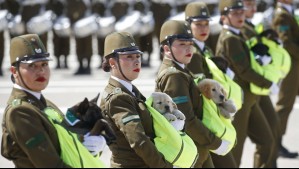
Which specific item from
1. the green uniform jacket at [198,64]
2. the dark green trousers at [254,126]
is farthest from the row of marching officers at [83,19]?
the green uniform jacket at [198,64]

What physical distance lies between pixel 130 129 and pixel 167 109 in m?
0.64

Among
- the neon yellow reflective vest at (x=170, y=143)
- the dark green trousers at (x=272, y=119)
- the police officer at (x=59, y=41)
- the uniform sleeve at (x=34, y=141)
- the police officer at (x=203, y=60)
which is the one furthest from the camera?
the police officer at (x=59, y=41)

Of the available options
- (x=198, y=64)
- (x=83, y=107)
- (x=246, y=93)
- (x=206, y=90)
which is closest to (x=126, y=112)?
(x=83, y=107)

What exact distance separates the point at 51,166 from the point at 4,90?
10.8 m

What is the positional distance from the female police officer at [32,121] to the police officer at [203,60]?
104 inches

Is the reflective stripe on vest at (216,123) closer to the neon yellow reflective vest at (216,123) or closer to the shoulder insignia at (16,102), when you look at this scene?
the neon yellow reflective vest at (216,123)

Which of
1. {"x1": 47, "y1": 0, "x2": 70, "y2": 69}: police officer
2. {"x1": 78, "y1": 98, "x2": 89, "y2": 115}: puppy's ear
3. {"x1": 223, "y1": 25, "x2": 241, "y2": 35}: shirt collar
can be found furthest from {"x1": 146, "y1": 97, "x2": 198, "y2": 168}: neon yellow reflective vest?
{"x1": 47, "y1": 0, "x2": 70, "y2": 69}: police officer

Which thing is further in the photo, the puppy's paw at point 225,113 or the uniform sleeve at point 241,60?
the uniform sleeve at point 241,60

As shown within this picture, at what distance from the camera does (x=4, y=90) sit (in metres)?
15.9

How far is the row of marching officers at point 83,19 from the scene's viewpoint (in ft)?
62.7

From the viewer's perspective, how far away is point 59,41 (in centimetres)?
1978

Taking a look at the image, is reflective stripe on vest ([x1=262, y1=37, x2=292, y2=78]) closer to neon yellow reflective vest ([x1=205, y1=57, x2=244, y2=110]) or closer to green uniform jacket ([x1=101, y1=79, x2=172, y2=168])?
neon yellow reflective vest ([x1=205, y1=57, x2=244, y2=110])

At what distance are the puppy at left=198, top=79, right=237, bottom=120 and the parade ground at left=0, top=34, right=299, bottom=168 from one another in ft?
8.66

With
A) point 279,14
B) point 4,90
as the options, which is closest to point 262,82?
point 279,14
